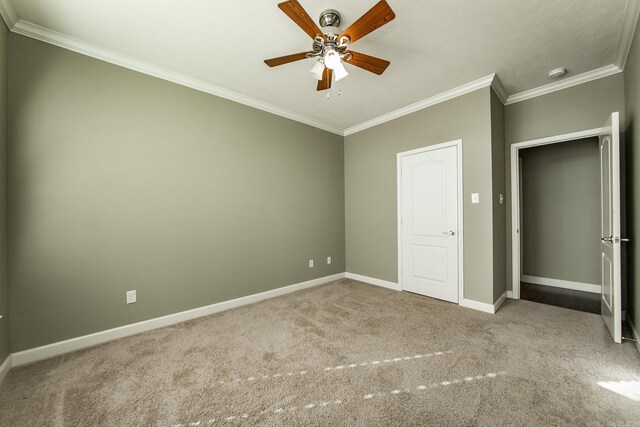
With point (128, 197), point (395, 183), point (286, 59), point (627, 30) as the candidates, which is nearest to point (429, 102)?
point (395, 183)

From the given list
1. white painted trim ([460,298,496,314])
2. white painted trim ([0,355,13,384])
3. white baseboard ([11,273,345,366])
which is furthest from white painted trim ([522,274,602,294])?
white painted trim ([0,355,13,384])

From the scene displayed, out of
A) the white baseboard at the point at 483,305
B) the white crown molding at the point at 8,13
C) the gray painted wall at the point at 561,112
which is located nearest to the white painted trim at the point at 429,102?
the gray painted wall at the point at 561,112

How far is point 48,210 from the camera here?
2.17 m

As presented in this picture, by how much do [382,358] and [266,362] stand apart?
3.08ft

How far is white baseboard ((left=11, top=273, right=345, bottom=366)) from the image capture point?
2098 millimetres

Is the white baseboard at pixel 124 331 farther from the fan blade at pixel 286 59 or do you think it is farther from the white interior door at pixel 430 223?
the fan blade at pixel 286 59

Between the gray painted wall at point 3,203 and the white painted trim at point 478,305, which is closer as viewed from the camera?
the gray painted wall at point 3,203

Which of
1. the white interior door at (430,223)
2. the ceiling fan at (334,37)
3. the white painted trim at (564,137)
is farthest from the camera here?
the white interior door at (430,223)

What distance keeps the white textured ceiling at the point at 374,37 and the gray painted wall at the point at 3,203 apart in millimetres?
346

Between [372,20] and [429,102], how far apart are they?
84.6 inches

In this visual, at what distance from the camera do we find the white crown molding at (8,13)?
186cm

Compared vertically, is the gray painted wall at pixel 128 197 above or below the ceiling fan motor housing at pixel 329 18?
below

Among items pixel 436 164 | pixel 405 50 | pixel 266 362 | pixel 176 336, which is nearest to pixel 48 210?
pixel 176 336

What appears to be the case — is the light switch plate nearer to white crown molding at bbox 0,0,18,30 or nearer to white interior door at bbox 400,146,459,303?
white crown molding at bbox 0,0,18,30
